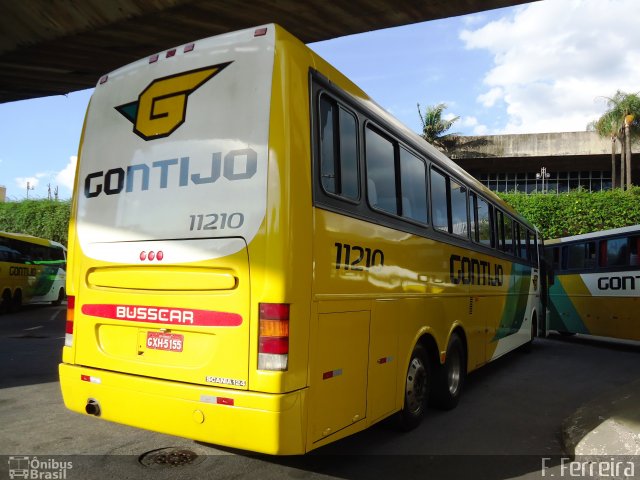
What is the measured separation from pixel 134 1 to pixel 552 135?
34.8m

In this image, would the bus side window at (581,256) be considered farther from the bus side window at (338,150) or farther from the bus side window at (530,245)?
the bus side window at (338,150)

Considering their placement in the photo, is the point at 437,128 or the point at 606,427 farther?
the point at 437,128

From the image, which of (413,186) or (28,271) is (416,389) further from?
(28,271)

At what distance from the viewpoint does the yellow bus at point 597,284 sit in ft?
40.4

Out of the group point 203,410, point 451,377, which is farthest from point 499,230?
point 203,410

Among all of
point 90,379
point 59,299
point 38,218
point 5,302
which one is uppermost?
point 38,218

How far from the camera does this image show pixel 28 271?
20.0 metres

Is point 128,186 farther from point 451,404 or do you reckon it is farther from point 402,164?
point 451,404

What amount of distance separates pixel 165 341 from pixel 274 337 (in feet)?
3.19

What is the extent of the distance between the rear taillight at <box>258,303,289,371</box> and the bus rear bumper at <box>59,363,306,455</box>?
0.21 metres

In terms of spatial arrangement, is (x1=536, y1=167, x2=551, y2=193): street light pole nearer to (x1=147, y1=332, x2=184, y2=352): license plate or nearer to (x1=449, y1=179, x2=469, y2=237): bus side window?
(x1=449, y1=179, x2=469, y2=237): bus side window

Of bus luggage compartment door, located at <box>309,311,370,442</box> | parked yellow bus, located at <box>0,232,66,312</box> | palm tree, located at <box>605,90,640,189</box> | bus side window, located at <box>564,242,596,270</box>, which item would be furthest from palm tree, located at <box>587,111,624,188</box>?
bus luggage compartment door, located at <box>309,311,370,442</box>

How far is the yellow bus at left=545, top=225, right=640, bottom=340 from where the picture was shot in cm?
1231

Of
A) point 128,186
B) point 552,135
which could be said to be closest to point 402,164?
point 128,186
